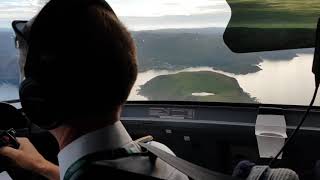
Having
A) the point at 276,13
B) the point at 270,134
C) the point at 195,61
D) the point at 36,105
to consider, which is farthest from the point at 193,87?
the point at 36,105

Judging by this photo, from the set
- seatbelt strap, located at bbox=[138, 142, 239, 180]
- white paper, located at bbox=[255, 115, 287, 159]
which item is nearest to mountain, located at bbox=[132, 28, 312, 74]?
white paper, located at bbox=[255, 115, 287, 159]

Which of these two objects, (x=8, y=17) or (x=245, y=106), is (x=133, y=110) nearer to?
(x=245, y=106)

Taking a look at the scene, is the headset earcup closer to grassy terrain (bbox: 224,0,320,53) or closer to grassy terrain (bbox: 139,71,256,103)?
grassy terrain (bbox: 224,0,320,53)

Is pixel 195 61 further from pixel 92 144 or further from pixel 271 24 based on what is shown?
pixel 92 144

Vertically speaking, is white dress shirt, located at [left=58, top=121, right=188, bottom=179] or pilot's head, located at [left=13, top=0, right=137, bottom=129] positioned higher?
pilot's head, located at [left=13, top=0, right=137, bottom=129]

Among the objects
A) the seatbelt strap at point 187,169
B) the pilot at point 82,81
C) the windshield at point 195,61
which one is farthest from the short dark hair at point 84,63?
the windshield at point 195,61

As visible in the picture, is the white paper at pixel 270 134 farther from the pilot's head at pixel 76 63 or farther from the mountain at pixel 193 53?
the pilot's head at pixel 76 63

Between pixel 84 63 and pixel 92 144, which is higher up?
pixel 84 63
